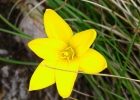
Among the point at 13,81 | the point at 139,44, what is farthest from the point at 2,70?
the point at 139,44

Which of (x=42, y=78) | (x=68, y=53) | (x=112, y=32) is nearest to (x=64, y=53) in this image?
(x=68, y=53)

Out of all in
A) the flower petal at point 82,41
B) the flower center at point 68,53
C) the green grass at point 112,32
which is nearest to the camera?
the flower petal at point 82,41

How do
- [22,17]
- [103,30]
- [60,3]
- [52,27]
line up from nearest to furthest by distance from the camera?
[52,27]
[60,3]
[103,30]
[22,17]

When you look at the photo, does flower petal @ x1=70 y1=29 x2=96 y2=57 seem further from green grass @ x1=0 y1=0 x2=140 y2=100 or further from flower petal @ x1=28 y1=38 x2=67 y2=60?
green grass @ x1=0 y1=0 x2=140 y2=100

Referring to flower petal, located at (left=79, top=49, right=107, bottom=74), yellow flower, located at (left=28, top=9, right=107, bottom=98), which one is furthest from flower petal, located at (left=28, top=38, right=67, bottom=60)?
flower petal, located at (left=79, top=49, right=107, bottom=74)

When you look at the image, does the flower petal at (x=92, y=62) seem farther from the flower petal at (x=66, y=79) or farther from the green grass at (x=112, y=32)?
the green grass at (x=112, y=32)

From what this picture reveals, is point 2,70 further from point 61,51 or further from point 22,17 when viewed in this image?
point 61,51

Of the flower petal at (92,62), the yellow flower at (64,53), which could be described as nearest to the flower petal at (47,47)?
the yellow flower at (64,53)
